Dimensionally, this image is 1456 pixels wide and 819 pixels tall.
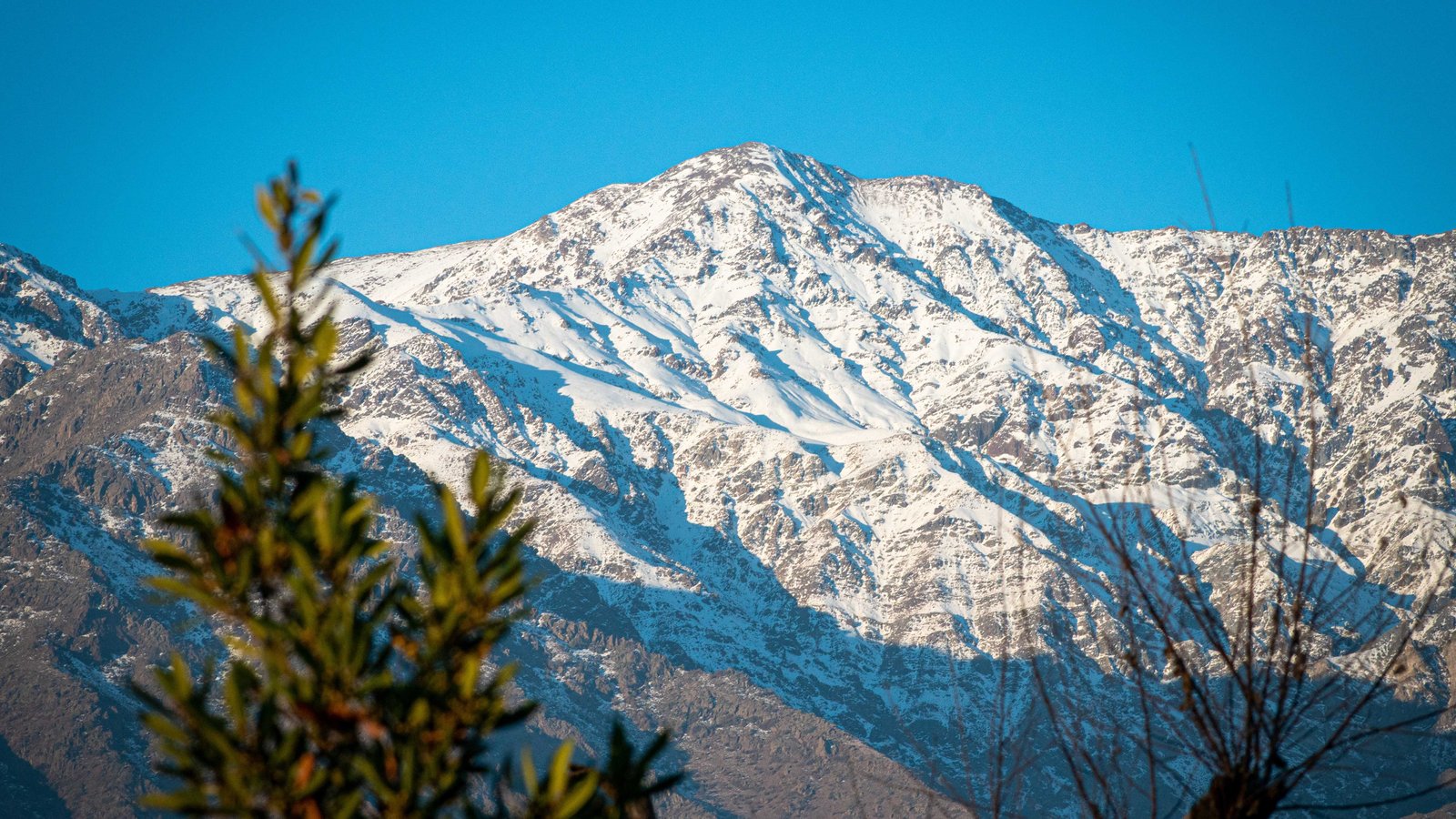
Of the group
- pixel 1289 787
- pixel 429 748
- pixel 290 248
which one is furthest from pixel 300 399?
pixel 1289 787

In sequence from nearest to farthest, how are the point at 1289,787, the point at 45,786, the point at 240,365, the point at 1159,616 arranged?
the point at 240,365 < the point at 1289,787 < the point at 1159,616 < the point at 45,786

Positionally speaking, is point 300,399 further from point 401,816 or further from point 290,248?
point 401,816

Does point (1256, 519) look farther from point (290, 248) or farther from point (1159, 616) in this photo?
point (290, 248)

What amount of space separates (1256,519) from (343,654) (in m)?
4.91

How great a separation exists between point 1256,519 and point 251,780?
510 cm

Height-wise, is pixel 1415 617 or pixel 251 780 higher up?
pixel 1415 617

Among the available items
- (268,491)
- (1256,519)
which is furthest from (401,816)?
(1256,519)

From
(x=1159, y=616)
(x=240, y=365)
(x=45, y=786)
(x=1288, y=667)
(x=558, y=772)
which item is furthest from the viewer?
(x=45, y=786)

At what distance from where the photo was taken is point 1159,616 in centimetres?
725

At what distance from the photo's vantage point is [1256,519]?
712 cm

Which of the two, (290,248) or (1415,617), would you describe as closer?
(290,248)

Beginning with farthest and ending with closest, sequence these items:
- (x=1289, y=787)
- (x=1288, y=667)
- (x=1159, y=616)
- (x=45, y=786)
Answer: (x=45, y=786)
(x=1159, y=616)
(x=1288, y=667)
(x=1289, y=787)

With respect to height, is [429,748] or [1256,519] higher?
[1256,519]

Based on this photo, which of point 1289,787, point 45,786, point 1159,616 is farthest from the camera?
point 45,786
